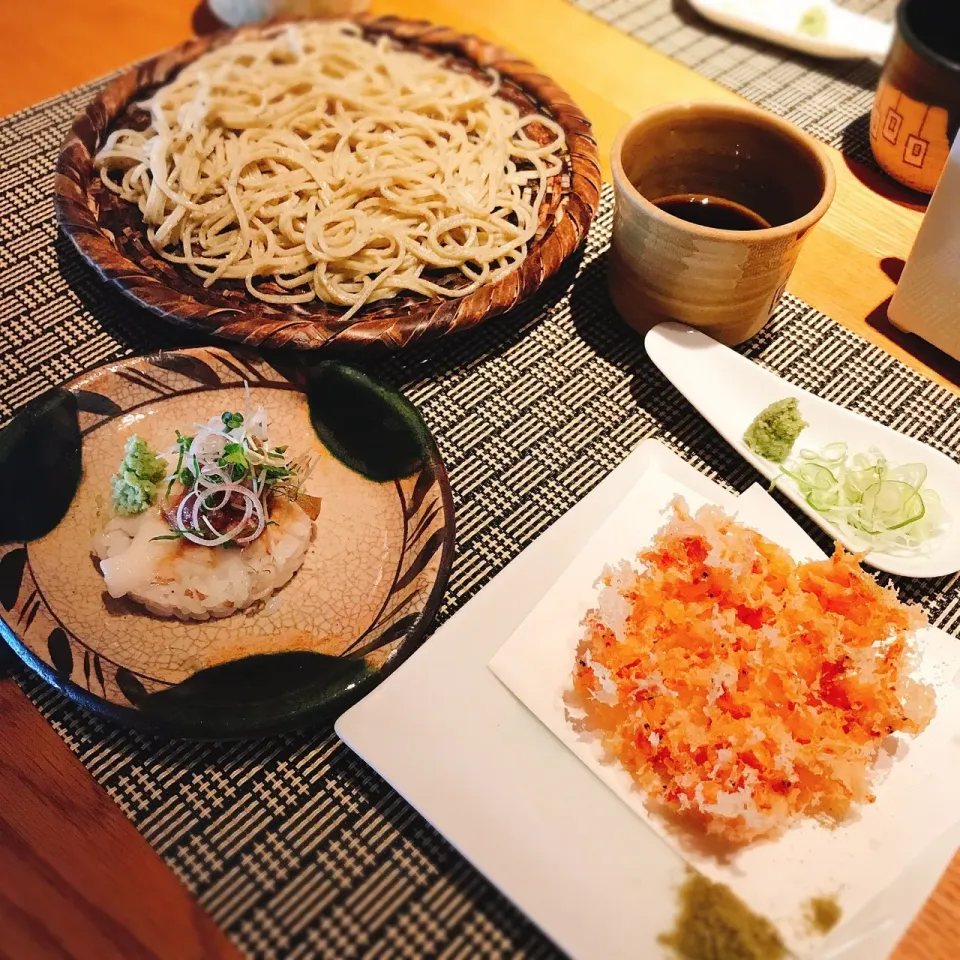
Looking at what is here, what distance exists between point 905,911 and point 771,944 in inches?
6.3

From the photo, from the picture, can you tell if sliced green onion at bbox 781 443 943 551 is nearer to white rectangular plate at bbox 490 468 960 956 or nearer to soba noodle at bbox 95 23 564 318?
white rectangular plate at bbox 490 468 960 956

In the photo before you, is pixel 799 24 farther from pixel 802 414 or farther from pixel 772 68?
pixel 802 414

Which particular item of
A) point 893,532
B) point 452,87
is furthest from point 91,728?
point 452,87

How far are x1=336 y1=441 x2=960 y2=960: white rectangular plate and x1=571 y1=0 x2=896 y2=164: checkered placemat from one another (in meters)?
1.70

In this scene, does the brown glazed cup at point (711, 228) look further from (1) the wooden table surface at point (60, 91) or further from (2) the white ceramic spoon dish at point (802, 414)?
(1) the wooden table surface at point (60, 91)

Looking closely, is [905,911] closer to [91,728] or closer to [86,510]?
[91,728]

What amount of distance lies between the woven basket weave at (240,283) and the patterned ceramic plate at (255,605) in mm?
70

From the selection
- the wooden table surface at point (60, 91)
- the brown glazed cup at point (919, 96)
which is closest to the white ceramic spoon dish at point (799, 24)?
the wooden table surface at point (60, 91)

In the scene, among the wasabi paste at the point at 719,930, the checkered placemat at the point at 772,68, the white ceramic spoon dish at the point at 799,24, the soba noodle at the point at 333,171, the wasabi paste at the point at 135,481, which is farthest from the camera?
the white ceramic spoon dish at the point at 799,24

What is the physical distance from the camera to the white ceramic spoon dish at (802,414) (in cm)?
127

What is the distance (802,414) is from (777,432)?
0.09 m

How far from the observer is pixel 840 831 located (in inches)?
39.4

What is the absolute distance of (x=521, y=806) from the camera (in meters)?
1.02

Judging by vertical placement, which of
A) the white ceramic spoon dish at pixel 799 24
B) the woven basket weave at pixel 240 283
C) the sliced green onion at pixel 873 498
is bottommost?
the sliced green onion at pixel 873 498
